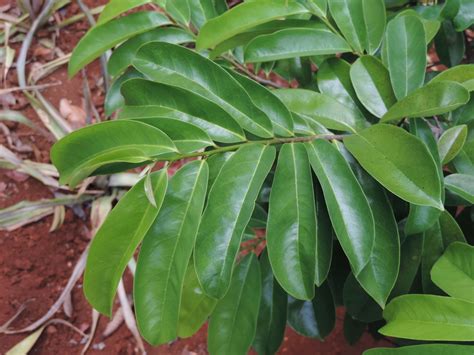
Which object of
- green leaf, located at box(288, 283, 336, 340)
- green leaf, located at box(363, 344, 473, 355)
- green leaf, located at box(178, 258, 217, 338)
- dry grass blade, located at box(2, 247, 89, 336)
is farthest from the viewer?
dry grass blade, located at box(2, 247, 89, 336)

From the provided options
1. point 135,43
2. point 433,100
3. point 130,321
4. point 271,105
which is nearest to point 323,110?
point 271,105

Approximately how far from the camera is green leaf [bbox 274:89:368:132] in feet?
2.84

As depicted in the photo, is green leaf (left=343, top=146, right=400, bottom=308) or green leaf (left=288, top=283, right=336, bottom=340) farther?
green leaf (left=288, top=283, right=336, bottom=340)

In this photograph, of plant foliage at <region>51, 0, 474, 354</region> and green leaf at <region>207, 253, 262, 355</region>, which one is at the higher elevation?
plant foliage at <region>51, 0, 474, 354</region>

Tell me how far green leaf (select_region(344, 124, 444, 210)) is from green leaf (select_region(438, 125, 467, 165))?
0.34 ft

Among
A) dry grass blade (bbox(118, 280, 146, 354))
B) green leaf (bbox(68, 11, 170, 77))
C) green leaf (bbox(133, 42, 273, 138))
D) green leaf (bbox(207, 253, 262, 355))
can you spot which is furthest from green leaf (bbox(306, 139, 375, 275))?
dry grass blade (bbox(118, 280, 146, 354))

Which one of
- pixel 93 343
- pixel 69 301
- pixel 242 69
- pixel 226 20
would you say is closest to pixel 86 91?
pixel 69 301

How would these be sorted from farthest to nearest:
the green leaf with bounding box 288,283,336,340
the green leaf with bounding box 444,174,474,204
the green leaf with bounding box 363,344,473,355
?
the green leaf with bounding box 288,283,336,340
the green leaf with bounding box 444,174,474,204
the green leaf with bounding box 363,344,473,355

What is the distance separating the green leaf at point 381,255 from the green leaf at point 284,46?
266 millimetres

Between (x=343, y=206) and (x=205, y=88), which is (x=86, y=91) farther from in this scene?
(x=343, y=206)

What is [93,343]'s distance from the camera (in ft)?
5.43

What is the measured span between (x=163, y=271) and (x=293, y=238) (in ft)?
0.61

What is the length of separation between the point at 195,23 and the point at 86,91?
0.95m

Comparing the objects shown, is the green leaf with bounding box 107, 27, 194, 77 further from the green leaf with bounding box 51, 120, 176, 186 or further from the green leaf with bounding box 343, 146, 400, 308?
the green leaf with bounding box 343, 146, 400, 308
